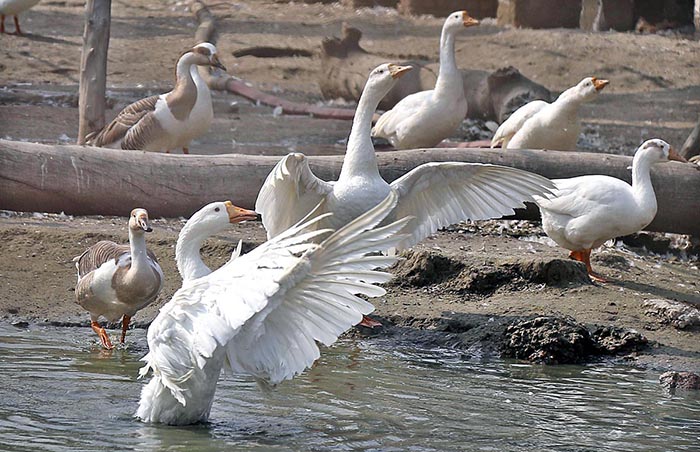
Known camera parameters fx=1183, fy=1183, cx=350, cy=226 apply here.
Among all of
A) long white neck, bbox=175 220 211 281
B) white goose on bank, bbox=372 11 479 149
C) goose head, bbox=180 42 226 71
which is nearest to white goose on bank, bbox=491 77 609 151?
white goose on bank, bbox=372 11 479 149

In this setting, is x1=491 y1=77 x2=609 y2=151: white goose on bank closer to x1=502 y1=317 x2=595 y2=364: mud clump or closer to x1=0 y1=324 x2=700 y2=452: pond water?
x1=502 y1=317 x2=595 y2=364: mud clump

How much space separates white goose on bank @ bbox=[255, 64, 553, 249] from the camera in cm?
766

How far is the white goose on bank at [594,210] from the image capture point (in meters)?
8.74

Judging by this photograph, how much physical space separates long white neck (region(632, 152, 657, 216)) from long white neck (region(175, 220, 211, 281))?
3.75 meters

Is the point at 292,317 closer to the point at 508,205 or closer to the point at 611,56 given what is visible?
the point at 508,205

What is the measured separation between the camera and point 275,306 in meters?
5.22

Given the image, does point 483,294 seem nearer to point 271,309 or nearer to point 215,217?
point 215,217

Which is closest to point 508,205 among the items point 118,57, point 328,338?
point 328,338

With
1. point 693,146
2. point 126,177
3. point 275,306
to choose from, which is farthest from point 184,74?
point 275,306

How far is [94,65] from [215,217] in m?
5.16

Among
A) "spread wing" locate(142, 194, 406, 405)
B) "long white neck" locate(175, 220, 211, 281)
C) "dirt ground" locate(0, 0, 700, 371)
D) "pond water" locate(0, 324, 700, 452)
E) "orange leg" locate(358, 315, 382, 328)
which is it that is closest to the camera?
"spread wing" locate(142, 194, 406, 405)

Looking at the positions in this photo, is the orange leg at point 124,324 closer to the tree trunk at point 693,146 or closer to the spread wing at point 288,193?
the spread wing at point 288,193

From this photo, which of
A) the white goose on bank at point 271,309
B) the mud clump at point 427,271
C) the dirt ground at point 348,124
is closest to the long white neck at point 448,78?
the dirt ground at point 348,124

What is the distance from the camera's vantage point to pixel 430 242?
32.2 ft
